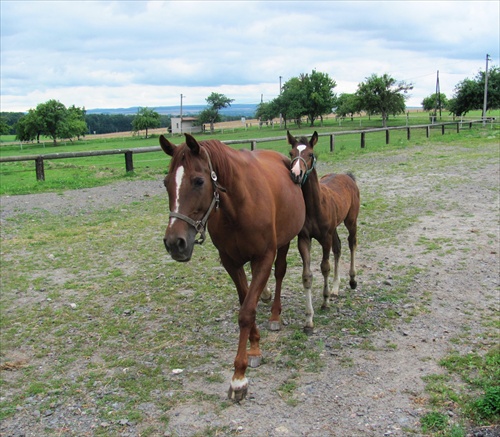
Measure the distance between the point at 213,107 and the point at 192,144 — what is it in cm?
8933

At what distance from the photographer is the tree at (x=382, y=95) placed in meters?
58.4

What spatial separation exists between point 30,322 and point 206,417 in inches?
107

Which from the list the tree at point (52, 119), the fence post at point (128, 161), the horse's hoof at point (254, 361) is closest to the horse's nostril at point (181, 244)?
the horse's hoof at point (254, 361)

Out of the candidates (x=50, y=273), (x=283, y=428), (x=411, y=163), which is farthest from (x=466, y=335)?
(x=411, y=163)

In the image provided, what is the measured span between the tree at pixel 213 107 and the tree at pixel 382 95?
35.4 m

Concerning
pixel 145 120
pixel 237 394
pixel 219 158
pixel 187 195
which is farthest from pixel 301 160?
pixel 145 120

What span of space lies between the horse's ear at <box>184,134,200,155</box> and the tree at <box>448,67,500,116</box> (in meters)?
52.8

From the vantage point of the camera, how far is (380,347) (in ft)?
13.9

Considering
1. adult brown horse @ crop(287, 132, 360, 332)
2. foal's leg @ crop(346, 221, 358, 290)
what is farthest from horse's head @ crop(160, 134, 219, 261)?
foal's leg @ crop(346, 221, 358, 290)

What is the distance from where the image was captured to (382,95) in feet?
192

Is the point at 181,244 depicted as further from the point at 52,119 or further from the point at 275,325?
the point at 52,119

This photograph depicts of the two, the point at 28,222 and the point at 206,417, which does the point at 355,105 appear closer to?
the point at 28,222

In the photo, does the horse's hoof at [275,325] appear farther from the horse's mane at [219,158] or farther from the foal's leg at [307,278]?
the horse's mane at [219,158]

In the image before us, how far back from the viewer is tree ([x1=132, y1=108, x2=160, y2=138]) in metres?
85.9
